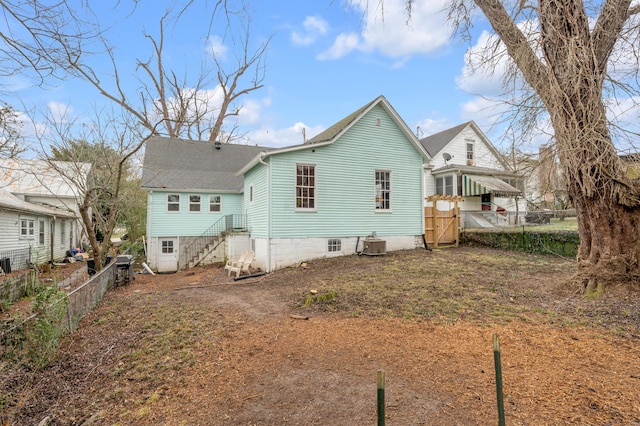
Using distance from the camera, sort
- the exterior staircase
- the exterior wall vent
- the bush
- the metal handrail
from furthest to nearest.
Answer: the metal handrail < the exterior staircase < the exterior wall vent < the bush

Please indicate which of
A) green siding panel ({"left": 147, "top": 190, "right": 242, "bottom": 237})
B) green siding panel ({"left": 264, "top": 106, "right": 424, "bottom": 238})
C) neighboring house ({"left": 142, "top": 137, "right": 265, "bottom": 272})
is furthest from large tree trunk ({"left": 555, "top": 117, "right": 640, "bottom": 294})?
green siding panel ({"left": 147, "top": 190, "right": 242, "bottom": 237})

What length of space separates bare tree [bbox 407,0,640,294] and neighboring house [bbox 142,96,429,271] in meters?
7.06

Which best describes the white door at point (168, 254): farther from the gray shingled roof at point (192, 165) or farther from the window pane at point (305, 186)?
the window pane at point (305, 186)

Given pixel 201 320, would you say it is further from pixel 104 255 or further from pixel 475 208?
pixel 475 208

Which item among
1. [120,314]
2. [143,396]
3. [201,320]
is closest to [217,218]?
[120,314]

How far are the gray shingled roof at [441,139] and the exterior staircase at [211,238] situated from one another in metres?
12.3

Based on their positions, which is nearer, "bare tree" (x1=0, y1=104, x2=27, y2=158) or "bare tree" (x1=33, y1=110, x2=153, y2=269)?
"bare tree" (x1=0, y1=104, x2=27, y2=158)

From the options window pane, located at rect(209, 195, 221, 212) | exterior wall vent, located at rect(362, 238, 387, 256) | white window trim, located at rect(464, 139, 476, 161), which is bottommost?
exterior wall vent, located at rect(362, 238, 387, 256)

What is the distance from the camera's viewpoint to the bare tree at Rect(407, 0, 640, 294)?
5.14m

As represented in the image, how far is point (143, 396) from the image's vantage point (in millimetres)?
3504

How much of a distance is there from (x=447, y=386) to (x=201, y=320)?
4405 mm

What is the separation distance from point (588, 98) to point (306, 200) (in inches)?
336

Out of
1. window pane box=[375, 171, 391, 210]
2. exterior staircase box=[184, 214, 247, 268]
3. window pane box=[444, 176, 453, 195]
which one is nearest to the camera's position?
window pane box=[375, 171, 391, 210]

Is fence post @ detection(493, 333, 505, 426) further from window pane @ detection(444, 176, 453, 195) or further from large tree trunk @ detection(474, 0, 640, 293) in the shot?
window pane @ detection(444, 176, 453, 195)
